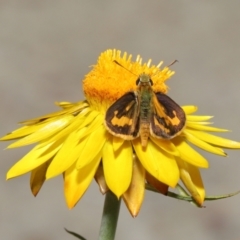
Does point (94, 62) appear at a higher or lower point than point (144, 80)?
higher

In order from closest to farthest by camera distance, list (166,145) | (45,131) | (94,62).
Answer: (166,145) → (45,131) → (94,62)

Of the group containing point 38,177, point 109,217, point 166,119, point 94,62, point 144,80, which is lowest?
point 109,217

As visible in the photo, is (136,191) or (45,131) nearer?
(136,191)

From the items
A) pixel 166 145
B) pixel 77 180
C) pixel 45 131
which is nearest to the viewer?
pixel 77 180

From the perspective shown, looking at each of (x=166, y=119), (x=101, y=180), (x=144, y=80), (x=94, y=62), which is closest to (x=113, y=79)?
(x=144, y=80)

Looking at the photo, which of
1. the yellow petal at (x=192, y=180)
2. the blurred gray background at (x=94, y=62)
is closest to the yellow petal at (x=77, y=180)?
the yellow petal at (x=192, y=180)

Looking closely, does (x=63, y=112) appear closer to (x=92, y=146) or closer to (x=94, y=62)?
(x=92, y=146)

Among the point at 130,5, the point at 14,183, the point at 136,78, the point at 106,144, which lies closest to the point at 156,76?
the point at 136,78

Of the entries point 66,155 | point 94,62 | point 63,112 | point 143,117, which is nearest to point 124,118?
point 143,117
